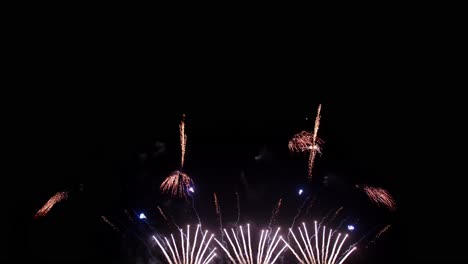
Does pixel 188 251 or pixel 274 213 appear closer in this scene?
pixel 188 251

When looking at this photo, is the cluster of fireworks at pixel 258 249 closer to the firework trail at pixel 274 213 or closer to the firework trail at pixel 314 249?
the firework trail at pixel 314 249

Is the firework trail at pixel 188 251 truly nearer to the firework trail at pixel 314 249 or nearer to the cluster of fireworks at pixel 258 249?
the cluster of fireworks at pixel 258 249

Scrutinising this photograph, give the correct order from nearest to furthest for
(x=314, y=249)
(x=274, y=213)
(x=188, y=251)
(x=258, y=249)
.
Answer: (x=188, y=251) < (x=258, y=249) < (x=274, y=213) < (x=314, y=249)

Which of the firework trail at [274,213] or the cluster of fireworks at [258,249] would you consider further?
the firework trail at [274,213]

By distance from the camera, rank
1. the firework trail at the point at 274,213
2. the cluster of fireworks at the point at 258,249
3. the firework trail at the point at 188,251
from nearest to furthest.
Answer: the firework trail at the point at 188,251 → the cluster of fireworks at the point at 258,249 → the firework trail at the point at 274,213

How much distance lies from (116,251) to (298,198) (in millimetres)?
7603

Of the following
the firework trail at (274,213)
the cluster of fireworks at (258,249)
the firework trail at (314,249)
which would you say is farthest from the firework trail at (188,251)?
the firework trail at (314,249)

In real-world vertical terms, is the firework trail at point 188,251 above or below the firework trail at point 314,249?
above

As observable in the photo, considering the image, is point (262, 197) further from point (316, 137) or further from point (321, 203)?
point (316, 137)

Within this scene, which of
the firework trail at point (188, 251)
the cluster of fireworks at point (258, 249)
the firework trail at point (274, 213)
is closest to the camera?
the firework trail at point (188, 251)

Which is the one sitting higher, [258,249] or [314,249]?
[258,249]

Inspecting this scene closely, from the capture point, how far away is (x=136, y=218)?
17.2m

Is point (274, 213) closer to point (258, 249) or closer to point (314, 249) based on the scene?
point (258, 249)

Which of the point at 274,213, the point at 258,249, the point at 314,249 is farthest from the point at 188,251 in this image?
the point at 314,249
